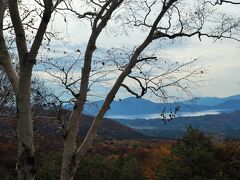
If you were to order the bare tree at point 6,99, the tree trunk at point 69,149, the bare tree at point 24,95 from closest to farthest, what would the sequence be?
the bare tree at point 24,95, the tree trunk at point 69,149, the bare tree at point 6,99

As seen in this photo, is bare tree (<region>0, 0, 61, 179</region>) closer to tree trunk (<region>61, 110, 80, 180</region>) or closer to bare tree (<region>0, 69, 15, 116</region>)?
tree trunk (<region>61, 110, 80, 180</region>)

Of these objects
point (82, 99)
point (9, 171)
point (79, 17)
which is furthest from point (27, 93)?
point (9, 171)

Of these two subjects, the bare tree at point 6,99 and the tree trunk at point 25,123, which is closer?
the tree trunk at point 25,123

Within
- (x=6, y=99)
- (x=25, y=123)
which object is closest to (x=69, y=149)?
(x=25, y=123)

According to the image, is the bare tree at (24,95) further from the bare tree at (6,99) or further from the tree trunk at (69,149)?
the bare tree at (6,99)

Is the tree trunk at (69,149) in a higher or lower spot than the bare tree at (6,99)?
lower

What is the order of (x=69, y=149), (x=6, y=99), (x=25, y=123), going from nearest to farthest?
(x=25, y=123) < (x=69, y=149) < (x=6, y=99)

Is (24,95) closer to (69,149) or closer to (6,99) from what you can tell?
(69,149)

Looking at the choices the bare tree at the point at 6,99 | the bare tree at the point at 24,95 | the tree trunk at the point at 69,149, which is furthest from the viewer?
the bare tree at the point at 6,99

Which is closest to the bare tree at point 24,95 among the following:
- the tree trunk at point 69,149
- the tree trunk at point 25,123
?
the tree trunk at point 25,123

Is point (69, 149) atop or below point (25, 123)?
below

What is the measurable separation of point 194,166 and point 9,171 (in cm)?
2585

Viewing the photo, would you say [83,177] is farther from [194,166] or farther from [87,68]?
[87,68]

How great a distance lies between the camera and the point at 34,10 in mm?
8352
